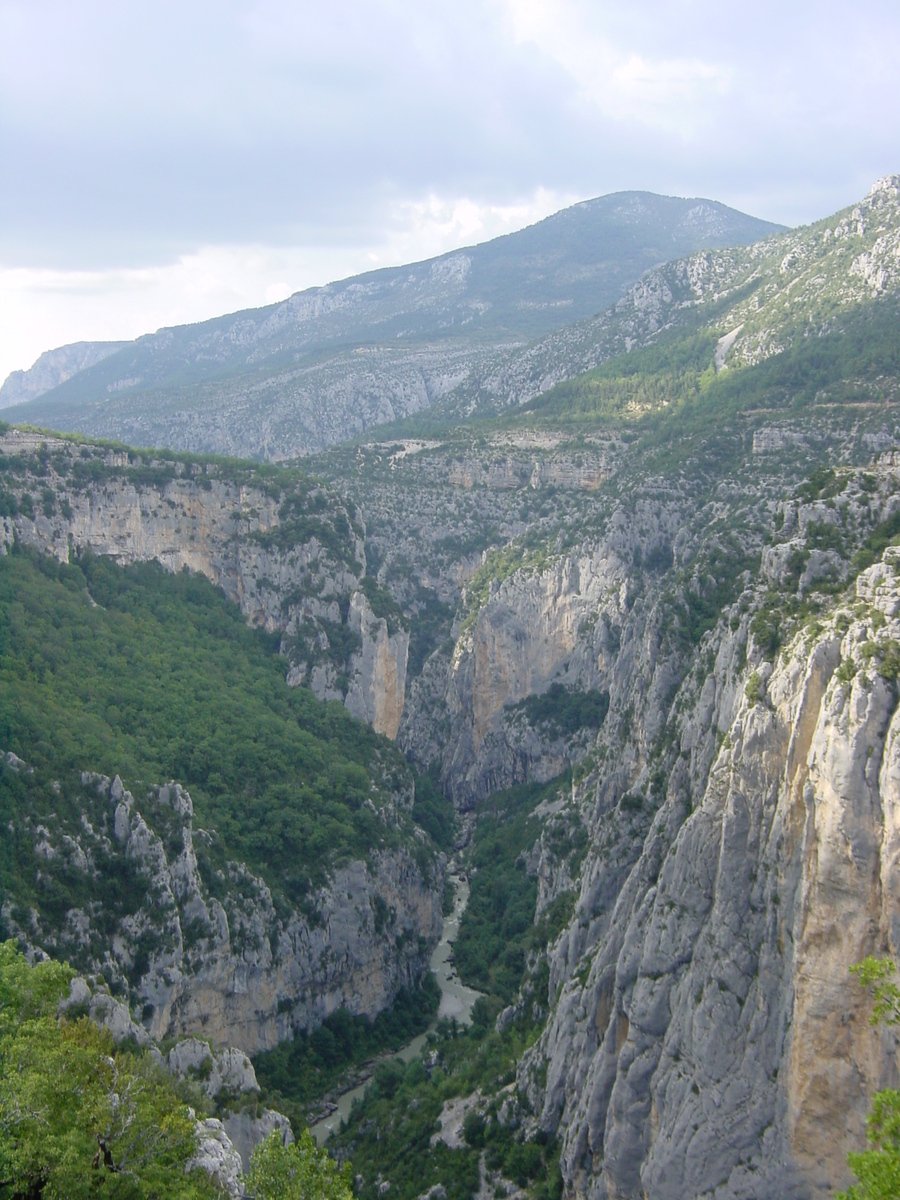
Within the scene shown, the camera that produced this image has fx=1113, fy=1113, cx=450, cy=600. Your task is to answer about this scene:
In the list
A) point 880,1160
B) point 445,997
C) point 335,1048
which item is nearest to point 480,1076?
point 335,1048

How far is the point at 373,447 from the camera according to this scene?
14200cm

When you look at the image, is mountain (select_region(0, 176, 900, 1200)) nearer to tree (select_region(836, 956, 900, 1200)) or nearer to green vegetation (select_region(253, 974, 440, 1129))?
green vegetation (select_region(253, 974, 440, 1129))

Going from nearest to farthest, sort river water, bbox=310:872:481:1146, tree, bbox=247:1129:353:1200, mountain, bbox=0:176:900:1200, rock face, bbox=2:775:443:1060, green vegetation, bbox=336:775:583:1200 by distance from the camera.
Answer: tree, bbox=247:1129:353:1200
mountain, bbox=0:176:900:1200
green vegetation, bbox=336:775:583:1200
rock face, bbox=2:775:443:1060
river water, bbox=310:872:481:1146

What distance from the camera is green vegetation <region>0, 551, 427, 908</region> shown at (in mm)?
61406

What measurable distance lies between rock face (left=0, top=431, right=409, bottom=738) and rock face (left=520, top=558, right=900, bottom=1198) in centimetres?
5363

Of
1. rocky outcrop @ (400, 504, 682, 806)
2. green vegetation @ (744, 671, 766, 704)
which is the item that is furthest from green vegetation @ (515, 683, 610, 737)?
green vegetation @ (744, 671, 766, 704)

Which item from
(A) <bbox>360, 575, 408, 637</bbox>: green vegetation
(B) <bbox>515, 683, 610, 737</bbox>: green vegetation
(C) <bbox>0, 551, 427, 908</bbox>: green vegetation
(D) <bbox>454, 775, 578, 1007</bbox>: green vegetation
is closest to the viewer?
(C) <bbox>0, 551, 427, 908</bbox>: green vegetation

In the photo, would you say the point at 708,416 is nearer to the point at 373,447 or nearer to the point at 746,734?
the point at 373,447

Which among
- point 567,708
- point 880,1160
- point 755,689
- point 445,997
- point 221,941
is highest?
point 755,689

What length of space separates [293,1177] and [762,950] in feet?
45.6

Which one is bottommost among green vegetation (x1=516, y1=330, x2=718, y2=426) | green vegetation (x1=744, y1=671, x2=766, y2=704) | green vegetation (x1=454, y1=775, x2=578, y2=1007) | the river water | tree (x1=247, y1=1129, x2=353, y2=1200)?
the river water

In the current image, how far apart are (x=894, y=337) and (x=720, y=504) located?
24753 millimetres

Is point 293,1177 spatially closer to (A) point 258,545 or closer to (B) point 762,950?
(B) point 762,950

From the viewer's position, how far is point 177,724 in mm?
70688
